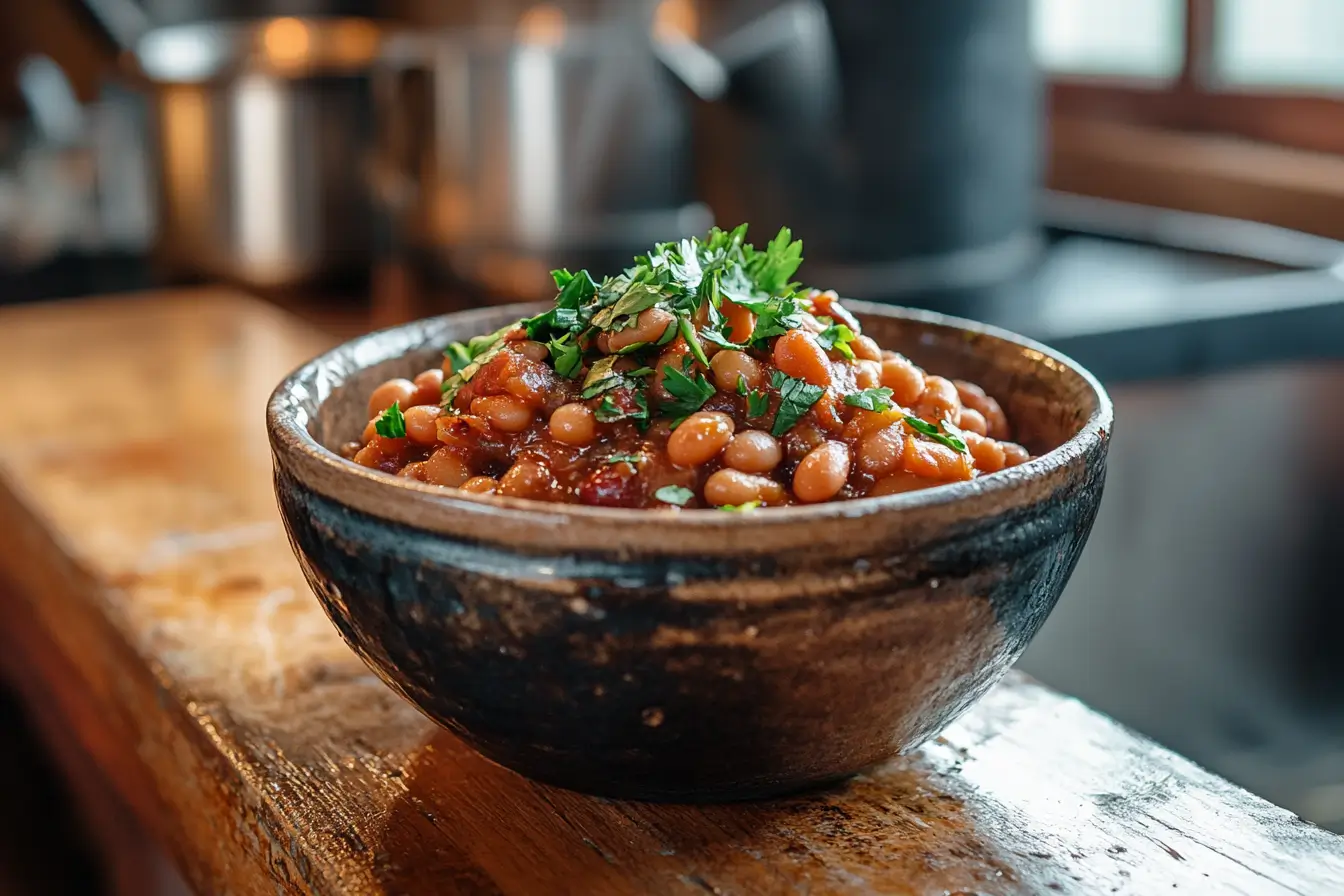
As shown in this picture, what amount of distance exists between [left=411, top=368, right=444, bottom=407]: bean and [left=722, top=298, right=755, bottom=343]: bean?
210 millimetres

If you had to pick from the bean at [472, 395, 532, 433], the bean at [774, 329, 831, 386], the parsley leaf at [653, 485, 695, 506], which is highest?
the bean at [774, 329, 831, 386]

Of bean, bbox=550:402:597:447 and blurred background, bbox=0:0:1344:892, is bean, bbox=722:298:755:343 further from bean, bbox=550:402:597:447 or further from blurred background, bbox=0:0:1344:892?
blurred background, bbox=0:0:1344:892

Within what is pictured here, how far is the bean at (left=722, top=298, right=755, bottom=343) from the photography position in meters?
0.92

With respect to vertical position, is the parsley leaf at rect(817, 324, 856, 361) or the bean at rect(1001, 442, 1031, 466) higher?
the parsley leaf at rect(817, 324, 856, 361)

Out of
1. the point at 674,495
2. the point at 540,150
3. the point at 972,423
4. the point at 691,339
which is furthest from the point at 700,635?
the point at 540,150

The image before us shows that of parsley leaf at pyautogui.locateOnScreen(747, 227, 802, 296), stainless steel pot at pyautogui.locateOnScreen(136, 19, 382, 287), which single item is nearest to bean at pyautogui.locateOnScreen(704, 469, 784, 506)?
parsley leaf at pyautogui.locateOnScreen(747, 227, 802, 296)

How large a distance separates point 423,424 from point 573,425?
0.12 m

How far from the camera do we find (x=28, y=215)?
4121mm

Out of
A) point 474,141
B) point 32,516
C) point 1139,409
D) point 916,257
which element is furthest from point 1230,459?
point 32,516

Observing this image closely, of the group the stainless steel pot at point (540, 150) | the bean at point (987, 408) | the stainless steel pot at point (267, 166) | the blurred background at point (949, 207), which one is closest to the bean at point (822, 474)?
the bean at point (987, 408)

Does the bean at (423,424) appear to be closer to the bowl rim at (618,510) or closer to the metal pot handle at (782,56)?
the bowl rim at (618,510)

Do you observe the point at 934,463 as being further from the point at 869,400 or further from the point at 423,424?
the point at 423,424

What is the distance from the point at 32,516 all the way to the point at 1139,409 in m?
1.48

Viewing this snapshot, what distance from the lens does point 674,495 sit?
32.0 inches
